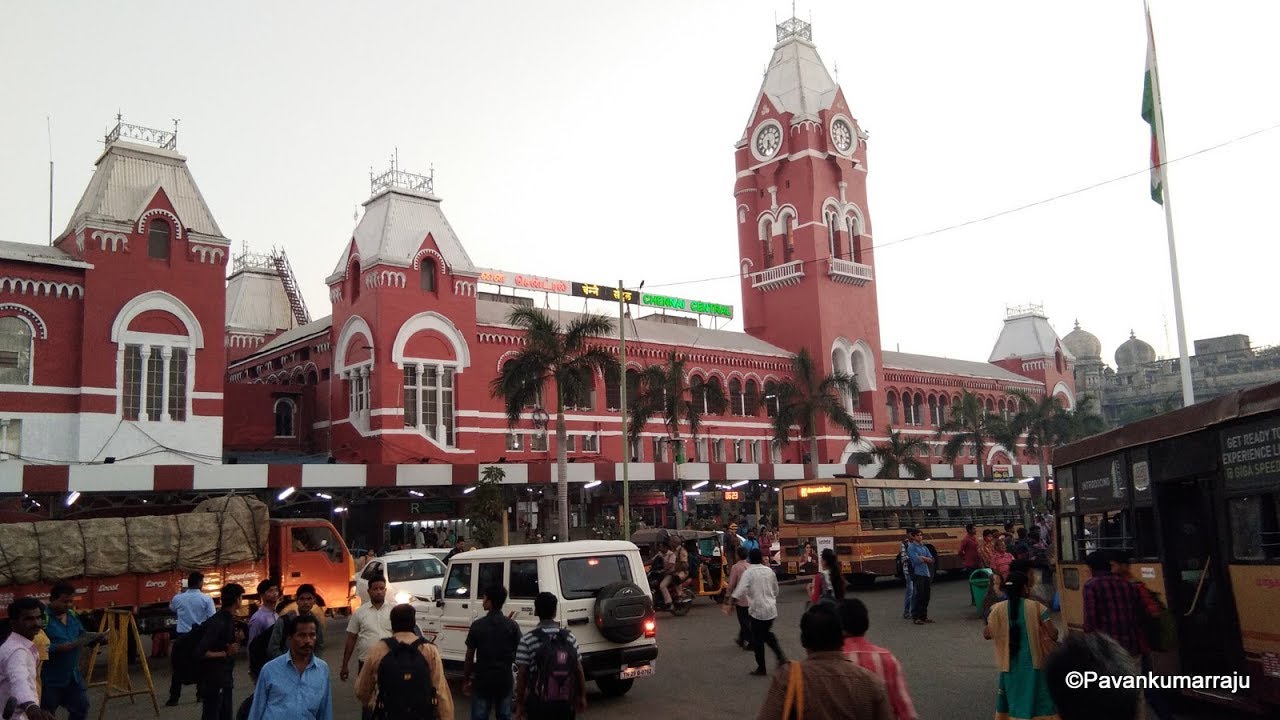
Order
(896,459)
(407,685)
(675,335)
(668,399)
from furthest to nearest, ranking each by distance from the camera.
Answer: (896,459) < (675,335) < (668,399) < (407,685)

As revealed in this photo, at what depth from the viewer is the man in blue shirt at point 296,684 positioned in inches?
229

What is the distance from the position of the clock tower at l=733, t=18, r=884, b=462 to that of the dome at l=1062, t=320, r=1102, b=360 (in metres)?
65.4

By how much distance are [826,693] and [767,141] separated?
50386mm

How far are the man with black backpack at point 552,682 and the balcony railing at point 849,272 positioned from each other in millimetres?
45159

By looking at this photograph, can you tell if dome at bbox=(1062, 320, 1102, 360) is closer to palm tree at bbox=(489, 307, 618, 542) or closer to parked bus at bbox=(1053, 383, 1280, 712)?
palm tree at bbox=(489, 307, 618, 542)

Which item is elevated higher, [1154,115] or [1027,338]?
[1027,338]

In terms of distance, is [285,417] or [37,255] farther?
[285,417]

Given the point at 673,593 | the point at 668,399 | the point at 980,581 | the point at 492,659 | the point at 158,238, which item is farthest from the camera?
the point at 668,399

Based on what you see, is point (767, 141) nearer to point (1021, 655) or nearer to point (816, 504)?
point (816, 504)

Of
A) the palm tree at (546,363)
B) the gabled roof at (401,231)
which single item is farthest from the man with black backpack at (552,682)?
the gabled roof at (401,231)

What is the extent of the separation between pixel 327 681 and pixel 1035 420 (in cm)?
5597

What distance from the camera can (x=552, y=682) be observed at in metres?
6.96

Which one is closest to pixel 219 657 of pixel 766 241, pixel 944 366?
pixel 766 241

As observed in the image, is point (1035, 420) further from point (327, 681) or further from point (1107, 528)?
point (327, 681)
